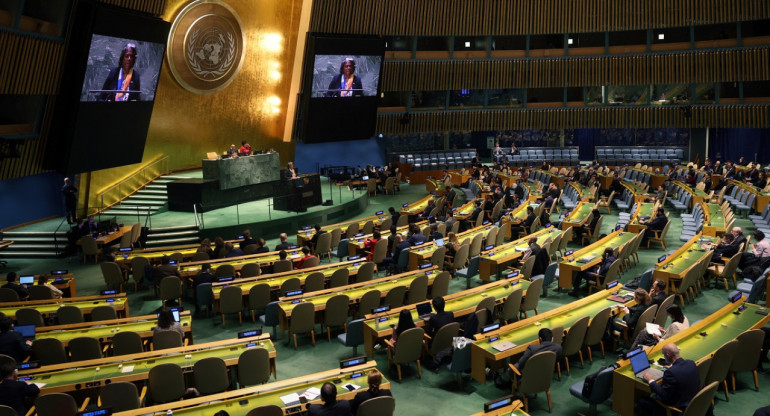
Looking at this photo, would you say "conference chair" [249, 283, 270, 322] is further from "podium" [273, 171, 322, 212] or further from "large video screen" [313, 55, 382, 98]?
"large video screen" [313, 55, 382, 98]

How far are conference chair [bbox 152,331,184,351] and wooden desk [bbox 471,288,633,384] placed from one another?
157 inches

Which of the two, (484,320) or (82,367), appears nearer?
(82,367)

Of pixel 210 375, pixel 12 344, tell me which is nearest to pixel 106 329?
pixel 12 344

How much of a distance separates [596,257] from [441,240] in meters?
3.30

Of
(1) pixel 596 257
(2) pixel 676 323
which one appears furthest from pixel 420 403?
(1) pixel 596 257

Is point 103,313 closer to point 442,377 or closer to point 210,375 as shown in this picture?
point 210,375

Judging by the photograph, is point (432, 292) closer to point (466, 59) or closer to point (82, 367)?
point (82, 367)

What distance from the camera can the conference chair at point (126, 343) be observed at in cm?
863

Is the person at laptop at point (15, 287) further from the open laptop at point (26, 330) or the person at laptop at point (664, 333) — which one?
Result: the person at laptop at point (664, 333)

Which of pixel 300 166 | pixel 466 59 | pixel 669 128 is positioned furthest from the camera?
pixel 669 128

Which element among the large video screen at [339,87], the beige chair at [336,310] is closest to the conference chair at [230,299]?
Result: the beige chair at [336,310]

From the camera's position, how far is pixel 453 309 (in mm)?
9828

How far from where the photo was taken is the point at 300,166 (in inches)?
1147

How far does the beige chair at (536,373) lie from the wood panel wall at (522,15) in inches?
853
